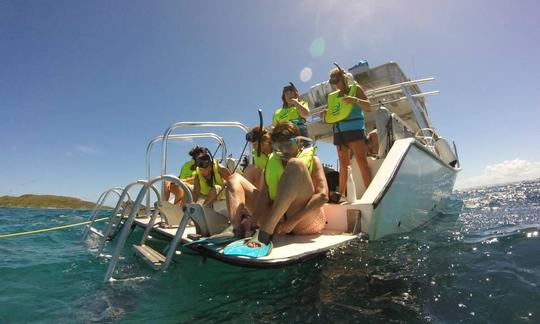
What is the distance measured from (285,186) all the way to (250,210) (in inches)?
37.6

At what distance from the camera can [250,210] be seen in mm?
3627

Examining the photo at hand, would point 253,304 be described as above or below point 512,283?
above

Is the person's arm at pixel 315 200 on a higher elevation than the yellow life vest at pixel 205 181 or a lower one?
lower

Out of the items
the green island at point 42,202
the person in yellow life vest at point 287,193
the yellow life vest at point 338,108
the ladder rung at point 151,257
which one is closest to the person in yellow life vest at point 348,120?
the yellow life vest at point 338,108

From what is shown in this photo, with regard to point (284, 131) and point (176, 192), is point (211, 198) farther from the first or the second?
point (284, 131)

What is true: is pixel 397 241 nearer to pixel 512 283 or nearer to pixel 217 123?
pixel 512 283

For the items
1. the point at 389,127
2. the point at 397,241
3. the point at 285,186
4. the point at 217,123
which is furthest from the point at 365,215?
the point at 217,123

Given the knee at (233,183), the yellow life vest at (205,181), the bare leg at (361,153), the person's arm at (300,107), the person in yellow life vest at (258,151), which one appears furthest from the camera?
the yellow life vest at (205,181)

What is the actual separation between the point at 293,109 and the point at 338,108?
837mm

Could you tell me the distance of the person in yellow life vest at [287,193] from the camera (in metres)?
2.81

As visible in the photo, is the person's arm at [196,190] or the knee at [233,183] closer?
the knee at [233,183]

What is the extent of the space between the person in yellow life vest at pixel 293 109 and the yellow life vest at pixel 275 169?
6.06 ft

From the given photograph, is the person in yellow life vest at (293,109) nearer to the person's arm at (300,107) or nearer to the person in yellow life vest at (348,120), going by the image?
the person's arm at (300,107)

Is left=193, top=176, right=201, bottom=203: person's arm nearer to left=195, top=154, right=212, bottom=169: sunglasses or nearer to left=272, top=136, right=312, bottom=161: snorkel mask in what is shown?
left=195, top=154, right=212, bottom=169: sunglasses
